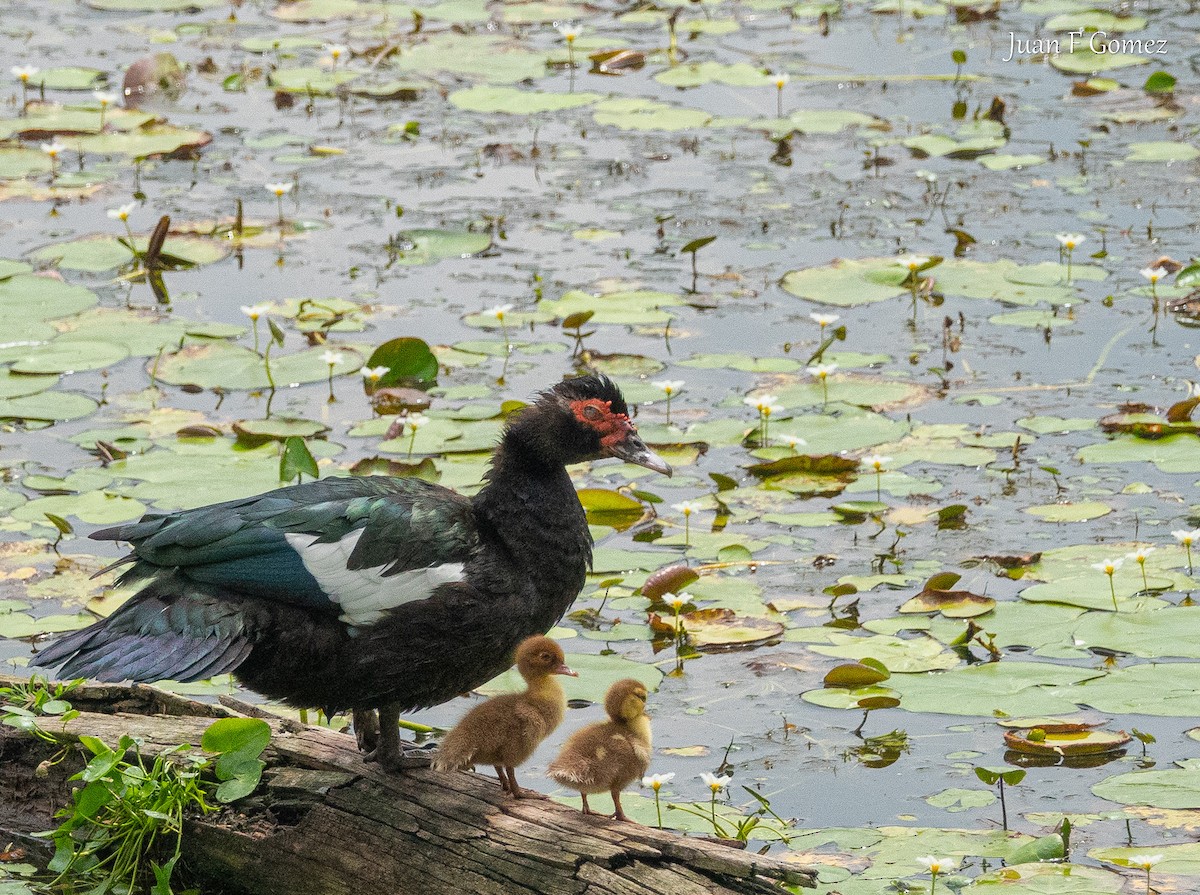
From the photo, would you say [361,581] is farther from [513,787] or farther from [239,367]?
[239,367]

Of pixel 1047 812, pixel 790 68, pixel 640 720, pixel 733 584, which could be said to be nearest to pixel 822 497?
pixel 733 584

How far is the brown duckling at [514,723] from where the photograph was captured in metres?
3.76

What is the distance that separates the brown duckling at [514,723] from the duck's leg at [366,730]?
1.10 feet

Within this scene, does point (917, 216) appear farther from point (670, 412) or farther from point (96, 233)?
point (96, 233)

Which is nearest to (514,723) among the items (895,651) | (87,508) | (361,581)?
(361,581)

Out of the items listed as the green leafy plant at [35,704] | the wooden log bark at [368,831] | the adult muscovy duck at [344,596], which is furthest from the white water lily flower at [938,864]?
the green leafy plant at [35,704]

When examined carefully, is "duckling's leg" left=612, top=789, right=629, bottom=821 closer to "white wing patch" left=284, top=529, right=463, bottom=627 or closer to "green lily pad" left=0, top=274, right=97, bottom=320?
"white wing patch" left=284, top=529, right=463, bottom=627

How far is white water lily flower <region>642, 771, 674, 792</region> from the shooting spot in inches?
158

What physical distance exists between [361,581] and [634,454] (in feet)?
2.81

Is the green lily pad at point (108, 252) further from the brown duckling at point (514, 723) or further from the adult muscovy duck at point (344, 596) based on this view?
the brown duckling at point (514, 723)

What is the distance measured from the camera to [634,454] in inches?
174

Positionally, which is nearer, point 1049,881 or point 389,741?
point 1049,881

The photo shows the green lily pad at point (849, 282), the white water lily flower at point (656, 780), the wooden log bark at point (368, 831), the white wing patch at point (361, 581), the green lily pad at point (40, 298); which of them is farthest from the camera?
the green lily pad at point (849, 282)

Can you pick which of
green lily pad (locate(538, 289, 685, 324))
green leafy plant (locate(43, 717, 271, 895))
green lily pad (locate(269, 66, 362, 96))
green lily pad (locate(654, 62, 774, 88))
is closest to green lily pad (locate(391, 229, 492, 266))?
green lily pad (locate(538, 289, 685, 324))
